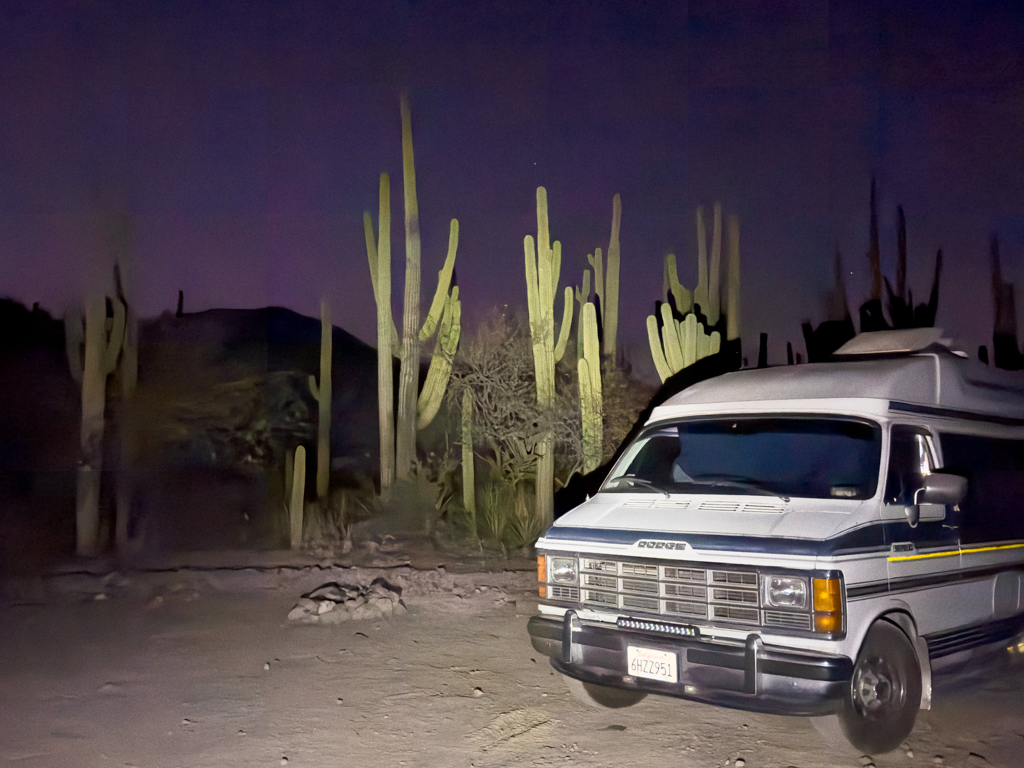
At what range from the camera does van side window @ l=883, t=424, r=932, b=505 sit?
560 centimetres

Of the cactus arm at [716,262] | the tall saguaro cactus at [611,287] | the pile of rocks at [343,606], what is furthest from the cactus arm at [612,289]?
the pile of rocks at [343,606]

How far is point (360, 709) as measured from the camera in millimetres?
6184

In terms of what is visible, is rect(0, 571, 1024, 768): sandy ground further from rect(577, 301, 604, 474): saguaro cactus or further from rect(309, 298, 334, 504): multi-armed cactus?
rect(309, 298, 334, 504): multi-armed cactus

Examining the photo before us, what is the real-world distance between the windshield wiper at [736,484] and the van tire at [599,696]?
1575mm

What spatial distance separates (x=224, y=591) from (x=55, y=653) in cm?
290

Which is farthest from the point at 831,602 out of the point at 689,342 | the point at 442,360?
the point at 442,360

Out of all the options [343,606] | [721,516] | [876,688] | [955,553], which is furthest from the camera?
[343,606]

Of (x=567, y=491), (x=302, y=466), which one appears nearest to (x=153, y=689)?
(x=302, y=466)

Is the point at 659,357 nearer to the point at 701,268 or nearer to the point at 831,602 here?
the point at 701,268

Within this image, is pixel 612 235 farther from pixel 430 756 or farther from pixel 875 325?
pixel 430 756

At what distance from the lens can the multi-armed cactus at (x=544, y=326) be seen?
13.9m

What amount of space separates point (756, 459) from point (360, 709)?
10.9ft

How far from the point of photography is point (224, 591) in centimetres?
1059

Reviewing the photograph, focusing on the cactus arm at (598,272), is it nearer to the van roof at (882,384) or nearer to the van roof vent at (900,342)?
the van roof vent at (900,342)
